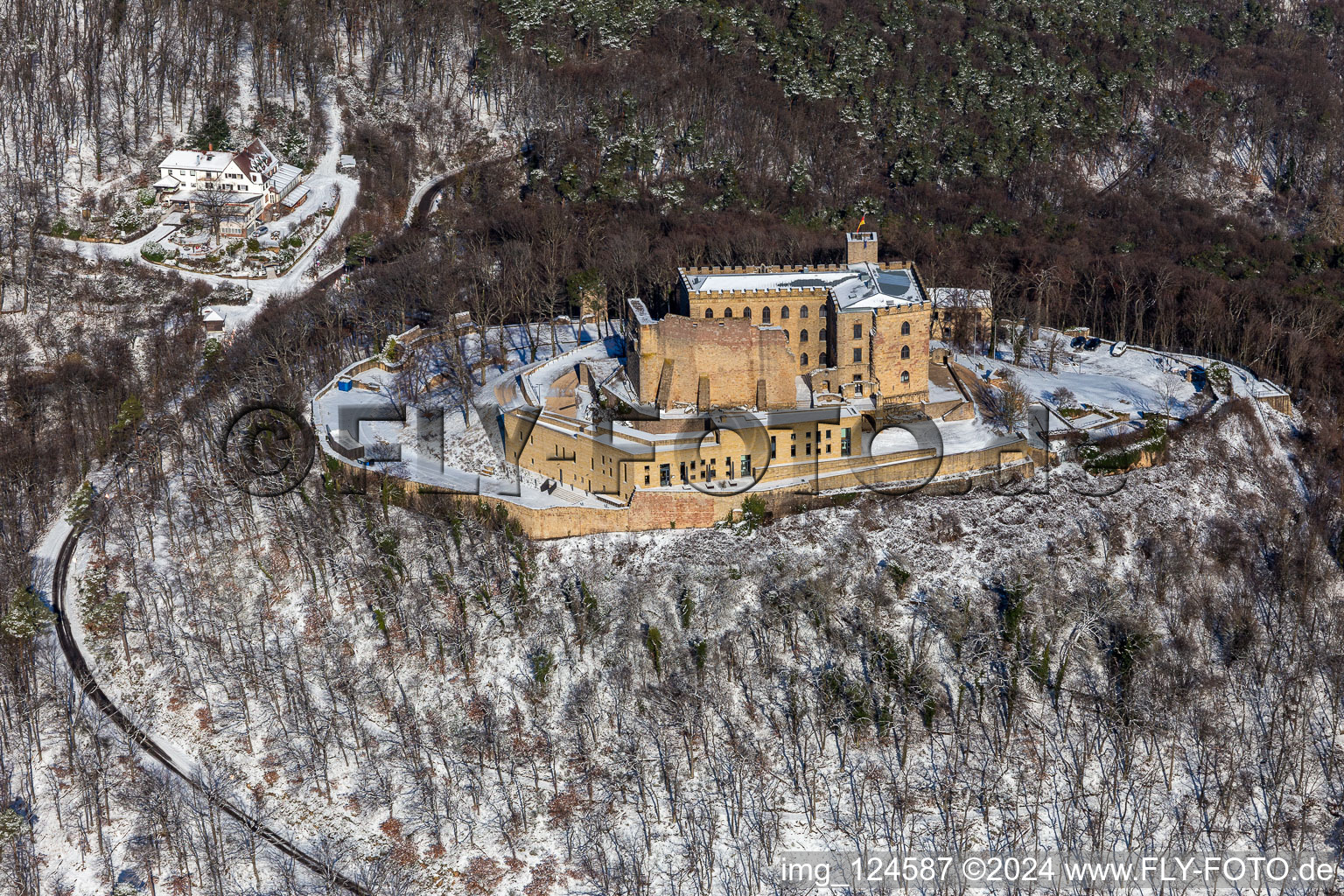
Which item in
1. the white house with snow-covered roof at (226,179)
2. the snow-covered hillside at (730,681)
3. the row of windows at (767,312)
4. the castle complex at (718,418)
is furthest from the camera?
the white house with snow-covered roof at (226,179)

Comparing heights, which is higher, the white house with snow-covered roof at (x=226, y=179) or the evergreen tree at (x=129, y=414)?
the white house with snow-covered roof at (x=226, y=179)

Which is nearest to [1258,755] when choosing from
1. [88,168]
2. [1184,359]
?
[1184,359]

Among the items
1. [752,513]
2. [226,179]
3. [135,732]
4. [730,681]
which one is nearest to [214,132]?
[226,179]

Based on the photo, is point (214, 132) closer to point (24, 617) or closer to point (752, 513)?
point (24, 617)

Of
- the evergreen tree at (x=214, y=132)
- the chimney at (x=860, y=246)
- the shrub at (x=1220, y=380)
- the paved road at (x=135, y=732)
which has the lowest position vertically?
the paved road at (x=135, y=732)

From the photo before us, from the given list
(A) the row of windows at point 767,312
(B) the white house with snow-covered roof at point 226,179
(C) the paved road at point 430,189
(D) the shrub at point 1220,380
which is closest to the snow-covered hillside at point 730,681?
(D) the shrub at point 1220,380

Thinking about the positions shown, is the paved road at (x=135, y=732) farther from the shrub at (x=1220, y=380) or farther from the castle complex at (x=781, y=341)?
the shrub at (x=1220, y=380)

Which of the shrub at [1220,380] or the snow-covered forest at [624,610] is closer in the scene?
the snow-covered forest at [624,610]
